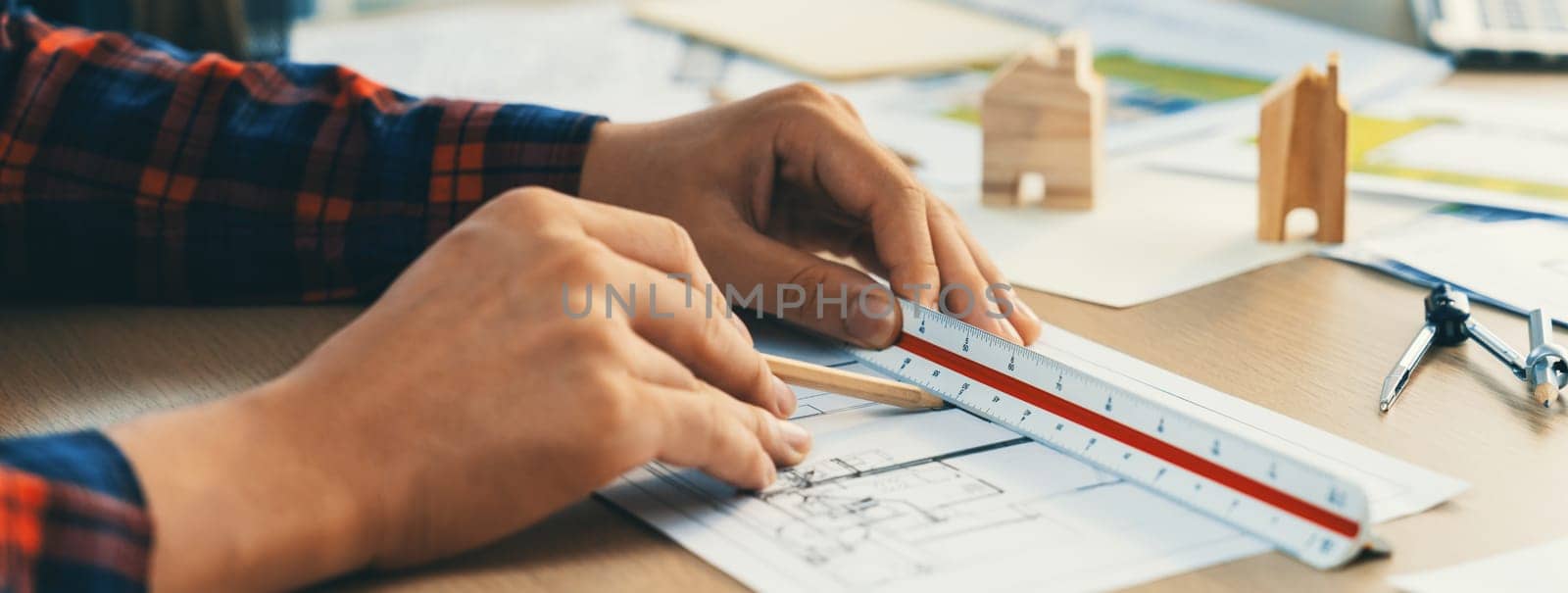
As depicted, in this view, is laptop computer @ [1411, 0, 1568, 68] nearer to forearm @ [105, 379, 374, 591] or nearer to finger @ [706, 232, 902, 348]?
finger @ [706, 232, 902, 348]

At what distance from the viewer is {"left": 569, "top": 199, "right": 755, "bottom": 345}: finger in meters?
0.66

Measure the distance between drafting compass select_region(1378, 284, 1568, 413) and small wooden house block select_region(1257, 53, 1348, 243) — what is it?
6.5 inches

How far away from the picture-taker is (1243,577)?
1.82 feet

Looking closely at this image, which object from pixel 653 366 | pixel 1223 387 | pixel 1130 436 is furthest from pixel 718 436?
pixel 1223 387

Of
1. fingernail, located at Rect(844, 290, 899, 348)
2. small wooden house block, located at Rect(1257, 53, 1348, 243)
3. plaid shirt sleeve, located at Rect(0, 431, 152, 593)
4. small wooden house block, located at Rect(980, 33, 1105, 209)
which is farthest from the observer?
small wooden house block, located at Rect(980, 33, 1105, 209)

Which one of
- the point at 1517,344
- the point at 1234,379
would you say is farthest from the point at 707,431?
the point at 1517,344

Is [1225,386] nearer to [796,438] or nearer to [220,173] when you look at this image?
[796,438]

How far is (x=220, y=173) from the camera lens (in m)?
0.93

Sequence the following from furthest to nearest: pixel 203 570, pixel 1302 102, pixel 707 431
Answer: pixel 1302 102
pixel 707 431
pixel 203 570

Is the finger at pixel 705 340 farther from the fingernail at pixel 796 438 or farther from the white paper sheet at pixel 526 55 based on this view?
the white paper sheet at pixel 526 55

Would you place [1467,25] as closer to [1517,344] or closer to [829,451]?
[1517,344]

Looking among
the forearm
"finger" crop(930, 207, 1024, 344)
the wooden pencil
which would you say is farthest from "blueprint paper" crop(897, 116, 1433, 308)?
the forearm

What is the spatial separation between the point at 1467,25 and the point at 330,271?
1318mm

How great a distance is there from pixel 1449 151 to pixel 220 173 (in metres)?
1.01
